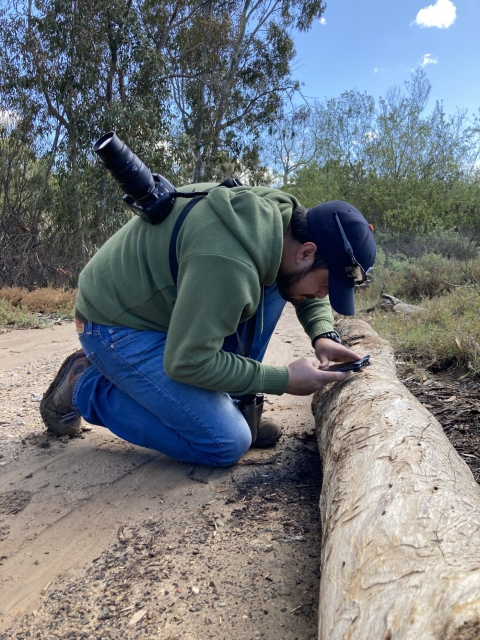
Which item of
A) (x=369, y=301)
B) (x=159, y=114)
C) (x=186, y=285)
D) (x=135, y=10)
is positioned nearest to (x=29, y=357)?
(x=186, y=285)

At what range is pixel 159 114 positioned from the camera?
11.2m

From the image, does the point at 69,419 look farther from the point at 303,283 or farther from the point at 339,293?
the point at 339,293

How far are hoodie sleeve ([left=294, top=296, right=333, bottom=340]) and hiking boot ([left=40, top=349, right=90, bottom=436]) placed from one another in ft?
3.88

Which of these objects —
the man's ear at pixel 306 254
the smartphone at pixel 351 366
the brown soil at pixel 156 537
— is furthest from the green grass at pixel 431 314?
the man's ear at pixel 306 254

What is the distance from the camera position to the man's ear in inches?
80.3

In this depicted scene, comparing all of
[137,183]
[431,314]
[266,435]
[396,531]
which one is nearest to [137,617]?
[396,531]

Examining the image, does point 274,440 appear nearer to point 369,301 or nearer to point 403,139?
point 369,301

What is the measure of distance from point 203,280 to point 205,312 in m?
0.12

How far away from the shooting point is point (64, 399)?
2.63 m

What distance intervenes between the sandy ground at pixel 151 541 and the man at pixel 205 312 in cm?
19

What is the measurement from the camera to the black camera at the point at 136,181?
6.63 feet

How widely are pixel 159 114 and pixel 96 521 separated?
10.7m

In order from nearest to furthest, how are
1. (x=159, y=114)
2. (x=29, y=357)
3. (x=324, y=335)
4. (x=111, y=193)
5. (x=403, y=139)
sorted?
(x=324, y=335) → (x=29, y=357) → (x=111, y=193) → (x=159, y=114) → (x=403, y=139)

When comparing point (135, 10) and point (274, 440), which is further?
point (135, 10)
